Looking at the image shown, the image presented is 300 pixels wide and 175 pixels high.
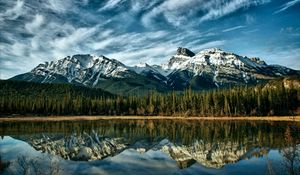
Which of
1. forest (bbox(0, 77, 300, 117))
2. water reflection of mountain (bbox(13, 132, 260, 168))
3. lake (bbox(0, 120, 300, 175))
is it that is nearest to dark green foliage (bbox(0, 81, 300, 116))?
forest (bbox(0, 77, 300, 117))

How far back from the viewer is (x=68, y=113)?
619 ft

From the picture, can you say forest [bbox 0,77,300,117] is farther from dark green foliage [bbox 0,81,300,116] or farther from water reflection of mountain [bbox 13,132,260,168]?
water reflection of mountain [bbox 13,132,260,168]

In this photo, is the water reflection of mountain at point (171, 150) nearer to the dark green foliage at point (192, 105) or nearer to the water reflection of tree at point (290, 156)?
the water reflection of tree at point (290, 156)

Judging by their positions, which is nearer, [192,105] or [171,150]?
[171,150]

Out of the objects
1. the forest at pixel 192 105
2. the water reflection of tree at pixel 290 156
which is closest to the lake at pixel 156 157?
the water reflection of tree at pixel 290 156

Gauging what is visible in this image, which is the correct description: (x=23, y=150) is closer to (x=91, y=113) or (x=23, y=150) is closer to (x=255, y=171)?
(x=255, y=171)

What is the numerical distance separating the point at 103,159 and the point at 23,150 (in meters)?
18.1

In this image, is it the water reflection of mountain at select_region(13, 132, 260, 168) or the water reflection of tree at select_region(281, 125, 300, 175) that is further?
the water reflection of mountain at select_region(13, 132, 260, 168)

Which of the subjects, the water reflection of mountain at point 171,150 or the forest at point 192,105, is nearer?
the water reflection of mountain at point 171,150

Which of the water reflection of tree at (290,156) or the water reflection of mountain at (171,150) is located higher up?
the water reflection of tree at (290,156)

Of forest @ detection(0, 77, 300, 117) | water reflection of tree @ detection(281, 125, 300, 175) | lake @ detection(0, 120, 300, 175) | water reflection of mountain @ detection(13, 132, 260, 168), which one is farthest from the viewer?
forest @ detection(0, 77, 300, 117)

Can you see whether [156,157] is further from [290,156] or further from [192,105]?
[192,105]

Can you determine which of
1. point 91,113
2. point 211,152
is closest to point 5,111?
point 91,113

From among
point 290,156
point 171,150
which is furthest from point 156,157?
point 290,156
